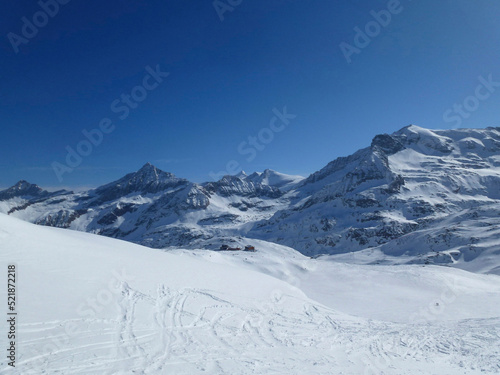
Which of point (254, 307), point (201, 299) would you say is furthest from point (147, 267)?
point (254, 307)

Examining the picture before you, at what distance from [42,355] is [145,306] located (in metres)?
5.99

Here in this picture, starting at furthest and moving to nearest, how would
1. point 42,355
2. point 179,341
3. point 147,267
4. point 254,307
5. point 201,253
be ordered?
1. point 201,253
2. point 147,267
3. point 254,307
4. point 179,341
5. point 42,355

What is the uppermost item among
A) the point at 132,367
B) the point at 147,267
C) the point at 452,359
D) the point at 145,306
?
the point at 147,267

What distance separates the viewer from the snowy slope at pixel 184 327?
411 inches

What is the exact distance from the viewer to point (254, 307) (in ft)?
65.7

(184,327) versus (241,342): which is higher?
(184,327)

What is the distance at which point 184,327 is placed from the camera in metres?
13.9

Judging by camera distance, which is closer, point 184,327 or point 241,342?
point 241,342

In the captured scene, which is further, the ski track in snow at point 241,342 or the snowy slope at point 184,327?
the snowy slope at point 184,327

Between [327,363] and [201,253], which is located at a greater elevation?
[201,253]

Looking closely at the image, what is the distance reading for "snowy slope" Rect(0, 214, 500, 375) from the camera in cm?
1043

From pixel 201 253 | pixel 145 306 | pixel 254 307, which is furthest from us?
pixel 201 253

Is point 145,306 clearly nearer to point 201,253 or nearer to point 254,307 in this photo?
point 254,307

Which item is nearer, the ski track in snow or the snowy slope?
the ski track in snow
